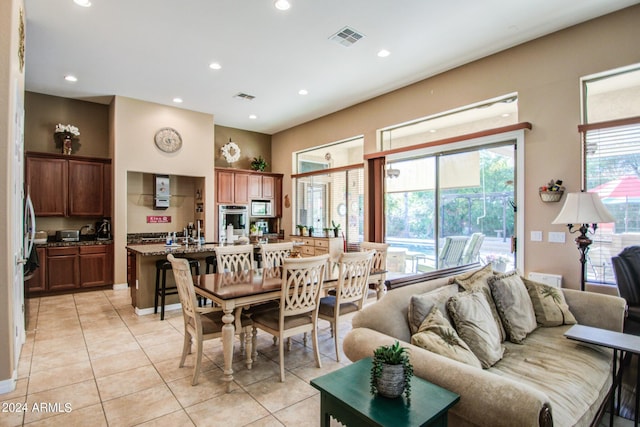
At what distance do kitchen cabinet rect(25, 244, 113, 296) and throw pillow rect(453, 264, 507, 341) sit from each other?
6039 millimetres

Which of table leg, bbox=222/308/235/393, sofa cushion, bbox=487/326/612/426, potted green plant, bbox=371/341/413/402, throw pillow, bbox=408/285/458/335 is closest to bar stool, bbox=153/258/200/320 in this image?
table leg, bbox=222/308/235/393

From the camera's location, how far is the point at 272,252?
14.2 ft

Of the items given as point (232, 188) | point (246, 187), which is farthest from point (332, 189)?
point (232, 188)

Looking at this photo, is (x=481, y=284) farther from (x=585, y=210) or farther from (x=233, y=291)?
(x=233, y=291)

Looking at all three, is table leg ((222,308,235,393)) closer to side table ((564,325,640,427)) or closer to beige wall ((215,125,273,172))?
side table ((564,325,640,427))

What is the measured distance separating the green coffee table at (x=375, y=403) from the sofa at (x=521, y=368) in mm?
71

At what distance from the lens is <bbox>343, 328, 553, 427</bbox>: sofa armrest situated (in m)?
1.35

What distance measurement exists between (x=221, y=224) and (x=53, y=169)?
3.10m

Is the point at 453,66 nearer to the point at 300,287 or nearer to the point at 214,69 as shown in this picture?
the point at 214,69

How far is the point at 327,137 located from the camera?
7.01 m

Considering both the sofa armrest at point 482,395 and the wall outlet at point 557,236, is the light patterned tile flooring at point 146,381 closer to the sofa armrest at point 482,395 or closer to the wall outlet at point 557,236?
the sofa armrest at point 482,395

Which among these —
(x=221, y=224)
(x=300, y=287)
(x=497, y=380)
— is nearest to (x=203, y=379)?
(x=300, y=287)

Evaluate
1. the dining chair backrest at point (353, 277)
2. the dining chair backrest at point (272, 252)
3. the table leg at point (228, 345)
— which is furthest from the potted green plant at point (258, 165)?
the table leg at point (228, 345)

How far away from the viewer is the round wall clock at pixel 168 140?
20.9 ft
